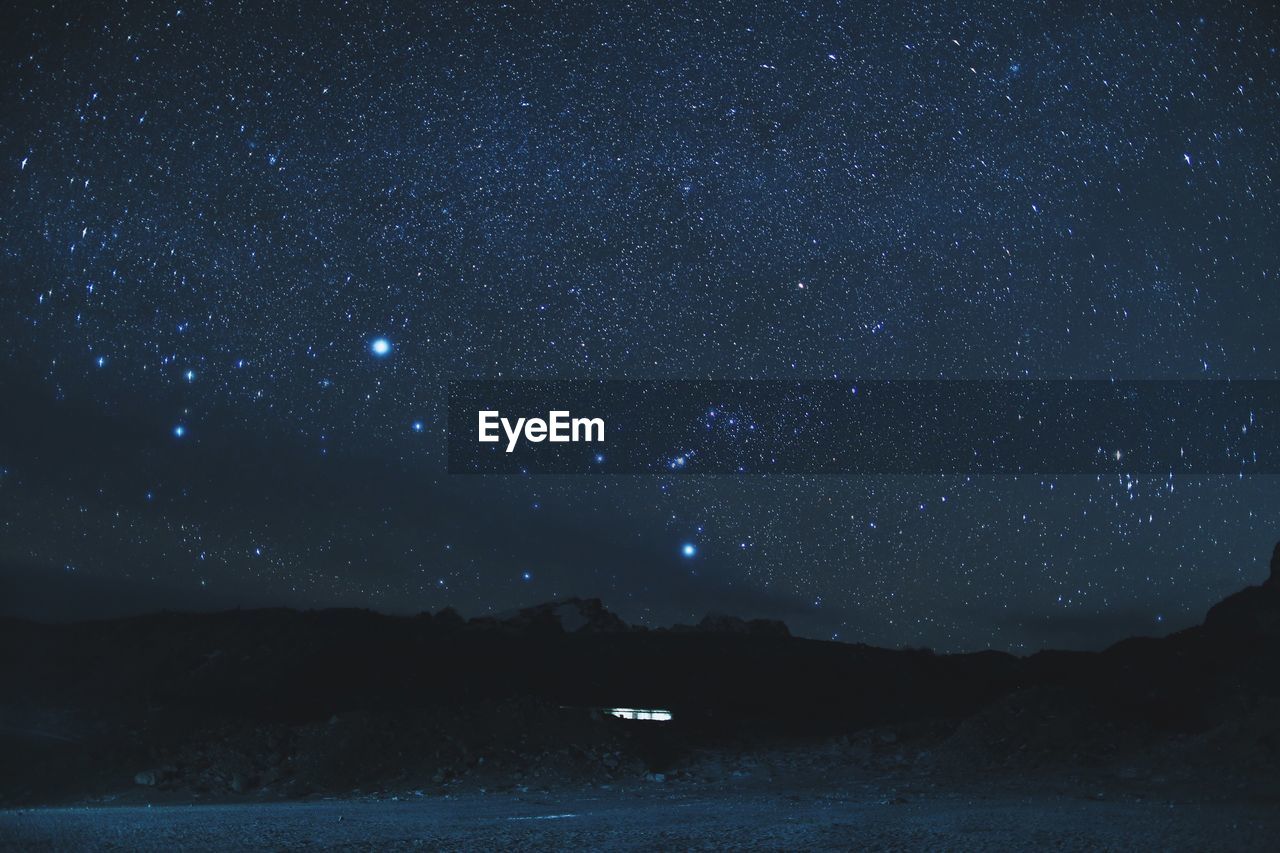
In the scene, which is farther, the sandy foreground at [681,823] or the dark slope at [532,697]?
the dark slope at [532,697]

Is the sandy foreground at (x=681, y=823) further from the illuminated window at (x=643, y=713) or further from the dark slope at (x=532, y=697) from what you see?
the illuminated window at (x=643, y=713)

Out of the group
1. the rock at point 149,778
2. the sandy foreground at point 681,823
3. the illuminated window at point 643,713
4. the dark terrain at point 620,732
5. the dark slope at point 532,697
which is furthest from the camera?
the illuminated window at point 643,713

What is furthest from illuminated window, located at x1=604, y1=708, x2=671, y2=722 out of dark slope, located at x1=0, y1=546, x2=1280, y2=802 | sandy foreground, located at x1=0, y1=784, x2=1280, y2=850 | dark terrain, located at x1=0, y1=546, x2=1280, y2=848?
sandy foreground, located at x1=0, y1=784, x2=1280, y2=850

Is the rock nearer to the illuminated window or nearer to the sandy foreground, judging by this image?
the sandy foreground

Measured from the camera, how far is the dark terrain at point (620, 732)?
13.7 meters

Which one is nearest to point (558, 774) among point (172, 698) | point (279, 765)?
point (279, 765)

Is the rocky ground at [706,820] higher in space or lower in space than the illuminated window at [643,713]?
higher

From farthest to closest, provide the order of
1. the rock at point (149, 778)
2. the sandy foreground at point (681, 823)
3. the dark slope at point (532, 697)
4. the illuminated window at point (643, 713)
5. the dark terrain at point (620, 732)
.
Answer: the illuminated window at point (643, 713) < the dark slope at point (532, 697) < the rock at point (149, 778) < the dark terrain at point (620, 732) < the sandy foreground at point (681, 823)

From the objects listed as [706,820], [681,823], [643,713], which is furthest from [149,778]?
[643,713]

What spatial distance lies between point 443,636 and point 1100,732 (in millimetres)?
19166

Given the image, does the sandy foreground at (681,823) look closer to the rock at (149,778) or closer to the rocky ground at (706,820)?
the rocky ground at (706,820)

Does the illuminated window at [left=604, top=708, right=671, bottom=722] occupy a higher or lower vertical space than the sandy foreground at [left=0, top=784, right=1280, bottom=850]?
lower

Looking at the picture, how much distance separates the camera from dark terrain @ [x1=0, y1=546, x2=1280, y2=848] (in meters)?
13.7

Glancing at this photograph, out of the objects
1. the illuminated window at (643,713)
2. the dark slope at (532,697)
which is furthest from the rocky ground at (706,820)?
the illuminated window at (643,713)
